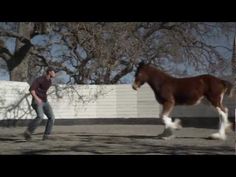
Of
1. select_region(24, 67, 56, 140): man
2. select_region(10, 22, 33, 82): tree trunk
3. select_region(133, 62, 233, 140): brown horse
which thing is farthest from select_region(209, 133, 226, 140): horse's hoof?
select_region(10, 22, 33, 82): tree trunk

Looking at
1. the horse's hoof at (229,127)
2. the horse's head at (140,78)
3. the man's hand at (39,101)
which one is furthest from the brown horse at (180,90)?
the man's hand at (39,101)

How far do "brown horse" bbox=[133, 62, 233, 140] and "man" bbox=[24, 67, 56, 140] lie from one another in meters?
1.14

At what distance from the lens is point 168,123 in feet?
22.1

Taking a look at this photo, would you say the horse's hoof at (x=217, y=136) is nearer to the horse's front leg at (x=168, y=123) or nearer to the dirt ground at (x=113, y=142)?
the dirt ground at (x=113, y=142)

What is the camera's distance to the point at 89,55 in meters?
7.38

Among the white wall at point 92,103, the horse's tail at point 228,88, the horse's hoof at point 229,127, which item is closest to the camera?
the horse's hoof at point 229,127

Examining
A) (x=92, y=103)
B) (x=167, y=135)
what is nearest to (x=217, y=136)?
(x=167, y=135)

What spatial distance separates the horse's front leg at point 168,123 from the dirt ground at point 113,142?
0.07 metres

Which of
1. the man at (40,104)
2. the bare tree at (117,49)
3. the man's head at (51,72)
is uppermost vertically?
the bare tree at (117,49)

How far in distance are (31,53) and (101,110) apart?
123cm

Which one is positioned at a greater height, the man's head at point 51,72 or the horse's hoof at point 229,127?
the man's head at point 51,72

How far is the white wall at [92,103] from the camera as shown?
6.89 metres
